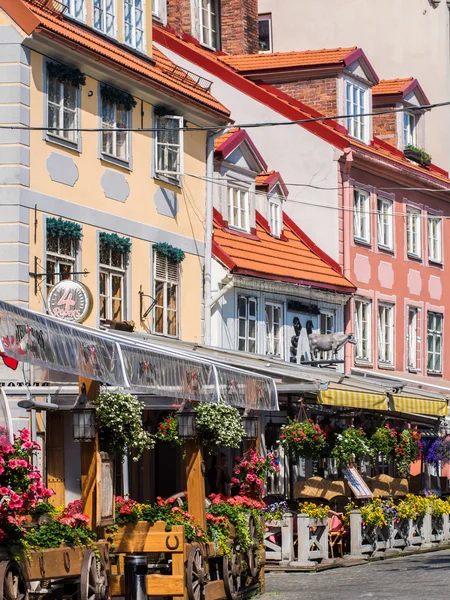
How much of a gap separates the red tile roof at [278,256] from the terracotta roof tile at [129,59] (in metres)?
2.83

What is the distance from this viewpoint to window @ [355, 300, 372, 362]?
34750mm

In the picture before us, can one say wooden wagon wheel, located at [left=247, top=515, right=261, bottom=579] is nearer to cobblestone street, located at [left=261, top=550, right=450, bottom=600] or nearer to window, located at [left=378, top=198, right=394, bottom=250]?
cobblestone street, located at [left=261, top=550, right=450, bottom=600]

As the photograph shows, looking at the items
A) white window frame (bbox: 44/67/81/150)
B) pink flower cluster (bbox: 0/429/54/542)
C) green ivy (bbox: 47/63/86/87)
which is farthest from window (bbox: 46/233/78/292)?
pink flower cluster (bbox: 0/429/54/542)

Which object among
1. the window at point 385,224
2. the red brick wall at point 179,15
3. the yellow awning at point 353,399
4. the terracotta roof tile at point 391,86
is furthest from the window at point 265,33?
the yellow awning at point 353,399

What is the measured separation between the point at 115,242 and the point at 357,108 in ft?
44.0

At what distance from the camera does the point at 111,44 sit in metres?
25.0

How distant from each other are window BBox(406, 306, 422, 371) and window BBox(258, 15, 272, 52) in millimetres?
8561

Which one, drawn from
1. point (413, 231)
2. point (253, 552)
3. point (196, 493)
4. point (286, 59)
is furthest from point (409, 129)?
point (196, 493)

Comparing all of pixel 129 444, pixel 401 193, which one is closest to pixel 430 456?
pixel 401 193

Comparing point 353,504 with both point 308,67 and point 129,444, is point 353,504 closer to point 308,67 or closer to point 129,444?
point 129,444

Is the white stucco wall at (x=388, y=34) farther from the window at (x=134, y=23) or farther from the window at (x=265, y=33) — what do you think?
the window at (x=134, y=23)

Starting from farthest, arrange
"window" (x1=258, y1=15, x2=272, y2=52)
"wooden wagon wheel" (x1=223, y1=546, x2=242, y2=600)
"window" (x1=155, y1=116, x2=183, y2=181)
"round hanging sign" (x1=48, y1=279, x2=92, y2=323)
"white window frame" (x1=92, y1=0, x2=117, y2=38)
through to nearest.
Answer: "window" (x1=258, y1=15, x2=272, y2=52)
"window" (x1=155, y1=116, x2=183, y2=181)
"white window frame" (x1=92, y1=0, x2=117, y2=38)
"round hanging sign" (x1=48, y1=279, x2=92, y2=323)
"wooden wagon wheel" (x1=223, y1=546, x2=242, y2=600)

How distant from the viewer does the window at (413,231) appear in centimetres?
3766

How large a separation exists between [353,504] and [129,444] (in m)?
9.46
